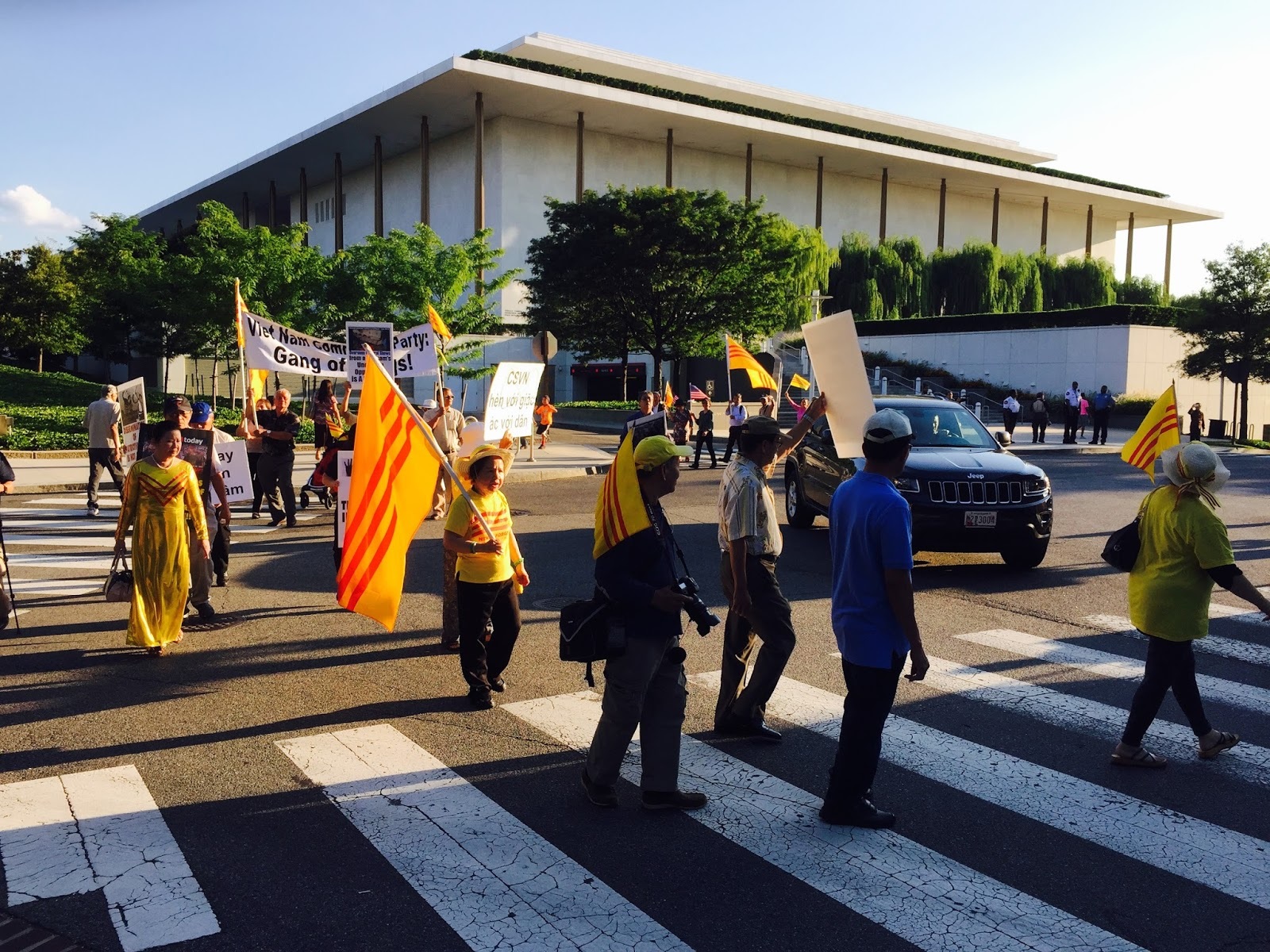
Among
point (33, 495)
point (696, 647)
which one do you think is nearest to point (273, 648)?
Result: point (696, 647)

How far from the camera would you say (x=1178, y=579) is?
5.57 meters

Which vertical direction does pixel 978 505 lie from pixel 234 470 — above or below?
below

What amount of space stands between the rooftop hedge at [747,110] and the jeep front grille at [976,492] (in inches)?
1840

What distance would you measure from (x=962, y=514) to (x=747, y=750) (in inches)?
234

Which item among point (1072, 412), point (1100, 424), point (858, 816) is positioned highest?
point (1072, 412)

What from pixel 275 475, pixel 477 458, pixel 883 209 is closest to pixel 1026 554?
pixel 477 458

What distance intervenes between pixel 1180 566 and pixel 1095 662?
2.57 m

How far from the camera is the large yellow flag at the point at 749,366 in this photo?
1909 cm

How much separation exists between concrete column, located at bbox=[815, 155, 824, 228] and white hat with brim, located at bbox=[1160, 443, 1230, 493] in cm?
6409

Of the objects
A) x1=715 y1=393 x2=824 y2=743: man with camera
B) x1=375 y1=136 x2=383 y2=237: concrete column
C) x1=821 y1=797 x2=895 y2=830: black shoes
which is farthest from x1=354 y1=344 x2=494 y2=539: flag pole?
x1=375 y1=136 x2=383 y2=237: concrete column

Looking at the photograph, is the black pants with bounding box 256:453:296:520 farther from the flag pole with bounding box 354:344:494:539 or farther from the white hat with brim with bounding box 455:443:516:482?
the flag pole with bounding box 354:344:494:539

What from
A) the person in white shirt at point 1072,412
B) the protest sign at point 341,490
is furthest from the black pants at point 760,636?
the person in white shirt at point 1072,412

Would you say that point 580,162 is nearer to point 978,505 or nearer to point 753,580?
point 978,505

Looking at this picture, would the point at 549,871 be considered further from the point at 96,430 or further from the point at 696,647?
the point at 96,430
